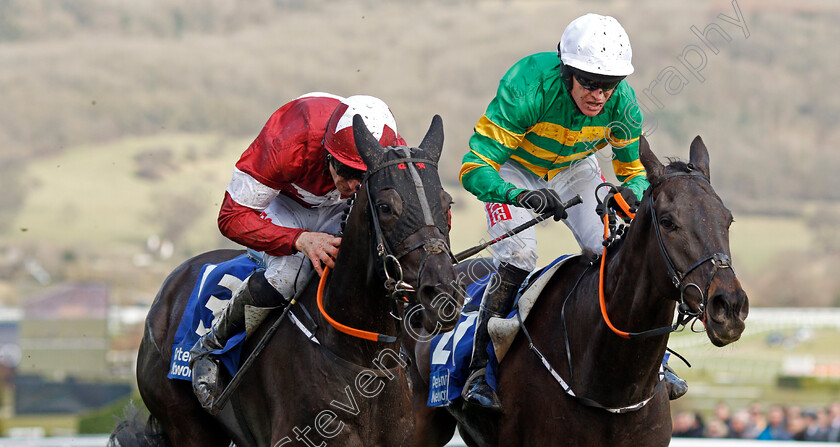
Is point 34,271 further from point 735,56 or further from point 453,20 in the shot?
point 735,56

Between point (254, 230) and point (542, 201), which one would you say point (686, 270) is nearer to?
point (542, 201)

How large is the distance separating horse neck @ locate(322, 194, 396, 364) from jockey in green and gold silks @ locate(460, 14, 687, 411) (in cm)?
89

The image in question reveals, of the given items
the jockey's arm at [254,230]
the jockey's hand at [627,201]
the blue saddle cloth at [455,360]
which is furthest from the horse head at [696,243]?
the jockey's arm at [254,230]

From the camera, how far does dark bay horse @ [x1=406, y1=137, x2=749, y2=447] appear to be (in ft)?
11.5

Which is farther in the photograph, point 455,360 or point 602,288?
point 455,360

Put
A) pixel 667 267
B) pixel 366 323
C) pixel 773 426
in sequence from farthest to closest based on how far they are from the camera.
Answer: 1. pixel 773 426
2. pixel 366 323
3. pixel 667 267

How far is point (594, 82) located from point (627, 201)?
592mm

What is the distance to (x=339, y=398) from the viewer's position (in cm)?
374

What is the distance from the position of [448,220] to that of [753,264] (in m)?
20.6

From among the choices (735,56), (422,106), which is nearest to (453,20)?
(422,106)

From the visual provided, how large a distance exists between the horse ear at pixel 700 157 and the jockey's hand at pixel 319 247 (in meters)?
1.49

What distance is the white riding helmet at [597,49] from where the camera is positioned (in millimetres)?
4375

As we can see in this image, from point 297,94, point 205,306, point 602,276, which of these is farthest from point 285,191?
point 297,94

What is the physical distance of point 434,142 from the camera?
3.71 m
